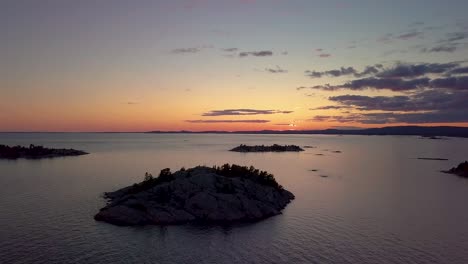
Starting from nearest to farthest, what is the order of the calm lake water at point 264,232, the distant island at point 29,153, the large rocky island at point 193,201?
the calm lake water at point 264,232
the large rocky island at point 193,201
the distant island at point 29,153

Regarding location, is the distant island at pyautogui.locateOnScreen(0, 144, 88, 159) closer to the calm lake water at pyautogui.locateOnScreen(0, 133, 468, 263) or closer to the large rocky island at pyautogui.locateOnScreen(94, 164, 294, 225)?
the calm lake water at pyautogui.locateOnScreen(0, 133, 468, 263)

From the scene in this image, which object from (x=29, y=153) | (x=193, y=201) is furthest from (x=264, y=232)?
(x=29, y=153)

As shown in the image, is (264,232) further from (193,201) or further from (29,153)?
(29,153)

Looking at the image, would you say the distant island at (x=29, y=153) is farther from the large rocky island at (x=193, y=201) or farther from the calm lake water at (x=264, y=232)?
the large rocky island at (x=193, y=201)

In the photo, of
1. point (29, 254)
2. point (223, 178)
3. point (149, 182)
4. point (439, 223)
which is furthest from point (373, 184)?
point (29, 254)

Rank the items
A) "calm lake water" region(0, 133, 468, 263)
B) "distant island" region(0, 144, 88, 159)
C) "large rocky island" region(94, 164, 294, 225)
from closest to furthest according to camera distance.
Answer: "calm lake water" region(0, 133, 468, 263) < "large rocky island" region(94, 164, 294, 225) < "distant island" region(0, 144, 88, 159)

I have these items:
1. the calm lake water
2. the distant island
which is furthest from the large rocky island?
the distant island

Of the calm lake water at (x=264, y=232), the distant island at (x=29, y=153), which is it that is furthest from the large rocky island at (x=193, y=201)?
the distant island at (x=29, y=153)

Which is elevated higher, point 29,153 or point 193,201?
point 29,153

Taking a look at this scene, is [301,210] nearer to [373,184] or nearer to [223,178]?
[223,178]
